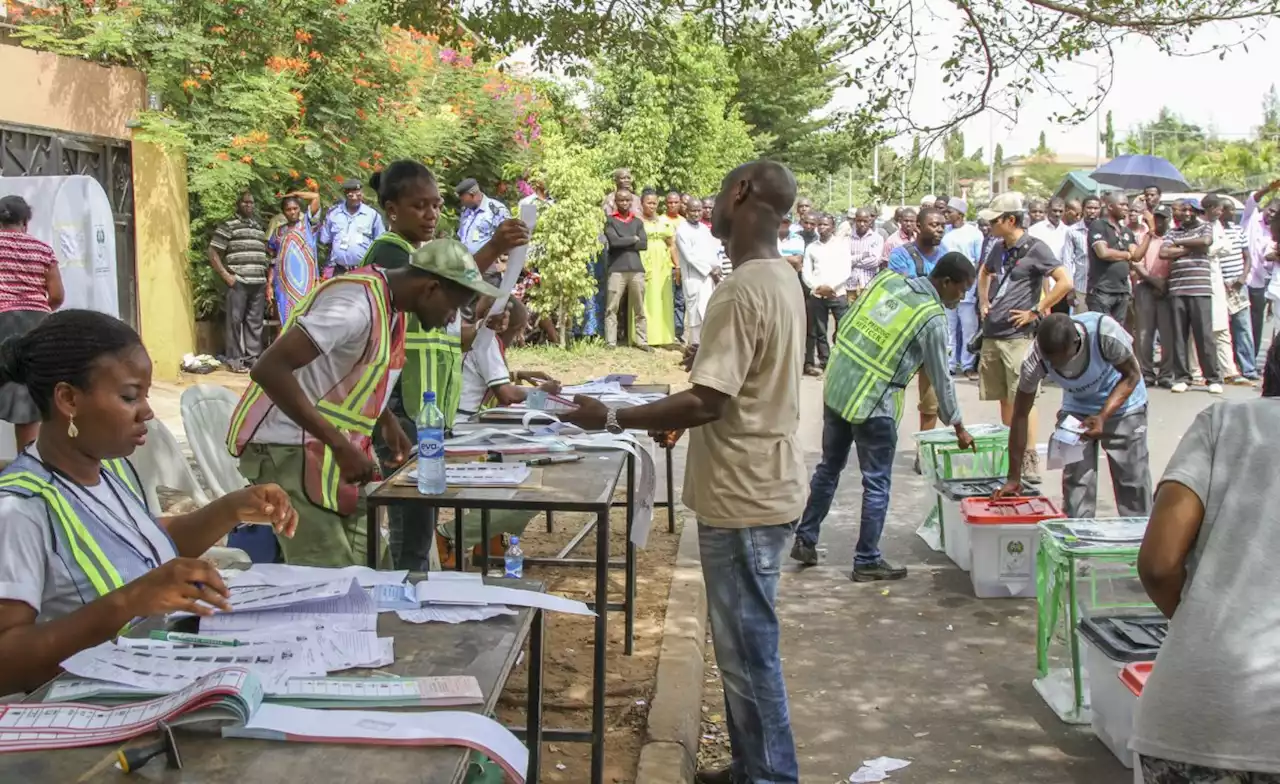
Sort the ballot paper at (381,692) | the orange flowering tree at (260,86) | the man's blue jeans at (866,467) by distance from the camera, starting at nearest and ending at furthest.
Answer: the ballot paper at (381,692) < the man's blue jeans at (866,467) < the orange flowering tree at (260,86)

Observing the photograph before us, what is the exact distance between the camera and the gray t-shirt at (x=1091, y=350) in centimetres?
612

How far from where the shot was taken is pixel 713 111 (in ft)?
79.6

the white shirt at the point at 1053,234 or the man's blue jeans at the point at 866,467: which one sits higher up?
the white shirt at the point at 1053,234

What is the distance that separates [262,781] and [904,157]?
5.65 meters

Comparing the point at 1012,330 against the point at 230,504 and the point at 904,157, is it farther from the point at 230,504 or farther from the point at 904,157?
the point at 230,504

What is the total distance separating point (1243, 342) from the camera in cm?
1410

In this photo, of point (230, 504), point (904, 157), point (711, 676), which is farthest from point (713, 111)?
point (230, 504)

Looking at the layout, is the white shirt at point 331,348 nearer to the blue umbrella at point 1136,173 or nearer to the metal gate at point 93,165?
the metal gate at point 93,165

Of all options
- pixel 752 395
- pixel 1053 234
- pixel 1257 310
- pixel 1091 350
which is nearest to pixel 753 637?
pixel 752 395

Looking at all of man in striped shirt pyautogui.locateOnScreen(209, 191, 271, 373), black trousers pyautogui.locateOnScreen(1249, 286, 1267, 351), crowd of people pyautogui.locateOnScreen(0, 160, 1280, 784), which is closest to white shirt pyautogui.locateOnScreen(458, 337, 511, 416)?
crowd of people pyautogui.locateOnScreen(0, 160, 1280, 784)

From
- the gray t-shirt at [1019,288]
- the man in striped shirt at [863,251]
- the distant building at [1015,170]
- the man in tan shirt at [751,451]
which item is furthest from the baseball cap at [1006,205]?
the distant building at [1015,170]

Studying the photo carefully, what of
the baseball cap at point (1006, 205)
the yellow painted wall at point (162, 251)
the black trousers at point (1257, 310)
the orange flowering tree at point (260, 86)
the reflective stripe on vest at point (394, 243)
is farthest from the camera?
the black trousers at point (1257, 310)

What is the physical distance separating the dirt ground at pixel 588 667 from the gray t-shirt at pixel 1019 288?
3334mm

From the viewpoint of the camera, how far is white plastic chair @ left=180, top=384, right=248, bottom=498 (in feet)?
21.8
